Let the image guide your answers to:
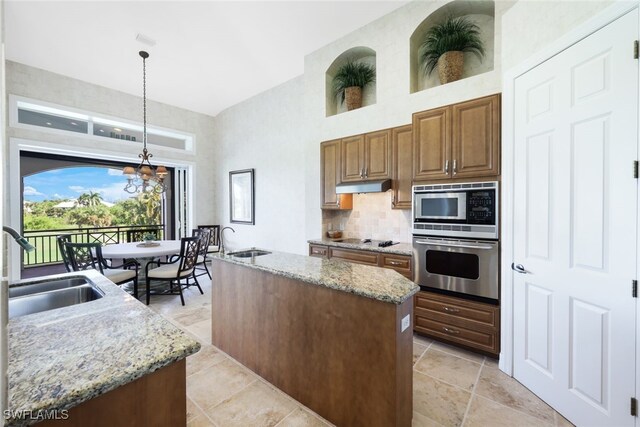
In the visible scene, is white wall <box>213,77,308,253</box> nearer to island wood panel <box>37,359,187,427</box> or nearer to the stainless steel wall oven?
the stainless steel wall oven

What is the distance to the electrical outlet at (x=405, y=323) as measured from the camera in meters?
1.47

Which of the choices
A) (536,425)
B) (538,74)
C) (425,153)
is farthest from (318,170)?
(536,425)

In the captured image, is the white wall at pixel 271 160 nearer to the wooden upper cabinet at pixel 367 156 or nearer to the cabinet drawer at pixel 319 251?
the cabinet drawer at pixel 319 251

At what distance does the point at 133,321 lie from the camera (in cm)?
108

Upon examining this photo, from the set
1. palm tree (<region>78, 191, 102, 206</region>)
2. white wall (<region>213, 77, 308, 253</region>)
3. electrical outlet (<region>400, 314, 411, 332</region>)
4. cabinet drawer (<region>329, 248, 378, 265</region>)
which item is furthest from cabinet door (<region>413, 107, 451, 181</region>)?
palm tree (<region>78, 191, 102, 206</region>)

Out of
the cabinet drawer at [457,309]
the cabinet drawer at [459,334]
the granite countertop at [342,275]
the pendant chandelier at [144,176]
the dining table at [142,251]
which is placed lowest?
the cabinet drawer at [459,334]

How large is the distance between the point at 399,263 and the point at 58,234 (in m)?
6.45

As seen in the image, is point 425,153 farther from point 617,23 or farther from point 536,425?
point 536,425

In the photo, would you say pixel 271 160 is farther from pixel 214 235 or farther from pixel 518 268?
pixel 518 268

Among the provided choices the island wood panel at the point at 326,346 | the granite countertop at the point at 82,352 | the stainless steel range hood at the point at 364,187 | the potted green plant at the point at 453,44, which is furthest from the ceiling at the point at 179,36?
the granite countertop at the point at 82,352

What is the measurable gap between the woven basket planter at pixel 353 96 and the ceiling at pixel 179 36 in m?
0.72

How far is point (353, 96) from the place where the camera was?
3.70 metres

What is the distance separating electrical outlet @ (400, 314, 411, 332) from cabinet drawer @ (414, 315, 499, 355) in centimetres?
127

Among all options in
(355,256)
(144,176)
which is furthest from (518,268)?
(144,176)
